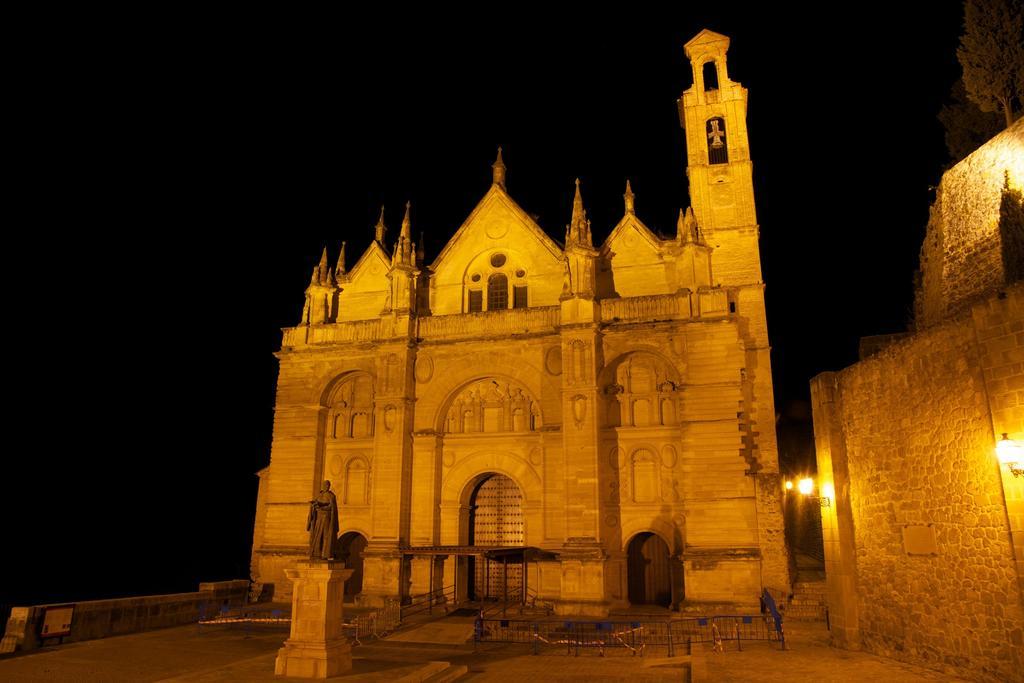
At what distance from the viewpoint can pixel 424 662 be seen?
16.2m

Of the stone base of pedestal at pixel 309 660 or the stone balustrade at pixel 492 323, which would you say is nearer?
the stone base of pedestal at pixel 309 660

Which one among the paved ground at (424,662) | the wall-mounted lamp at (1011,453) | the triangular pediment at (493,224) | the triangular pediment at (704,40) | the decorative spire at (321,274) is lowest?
the paved ground at (424,662)

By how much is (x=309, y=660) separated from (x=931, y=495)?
12241 mm

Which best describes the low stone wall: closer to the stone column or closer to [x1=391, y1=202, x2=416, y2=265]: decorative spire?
[x1=391, y1=202, x2=416, y2=265]: decorative spire

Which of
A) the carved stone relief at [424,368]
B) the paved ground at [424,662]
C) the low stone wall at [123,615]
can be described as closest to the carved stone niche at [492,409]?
the carved stone relief at [424,368]

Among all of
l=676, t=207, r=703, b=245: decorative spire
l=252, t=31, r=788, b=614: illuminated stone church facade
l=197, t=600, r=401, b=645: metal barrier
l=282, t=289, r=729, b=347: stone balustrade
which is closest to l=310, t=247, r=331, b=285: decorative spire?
l=252, t=31, r=788, b=614: illuminated stone church facade

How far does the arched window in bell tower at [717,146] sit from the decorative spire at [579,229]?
6.95 meters

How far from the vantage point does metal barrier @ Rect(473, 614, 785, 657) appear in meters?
18.4

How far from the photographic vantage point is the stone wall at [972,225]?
68.0 ft

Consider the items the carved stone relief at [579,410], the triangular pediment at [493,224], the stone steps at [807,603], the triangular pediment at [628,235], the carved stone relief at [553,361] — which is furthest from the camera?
the triangular pediment at [493,224]

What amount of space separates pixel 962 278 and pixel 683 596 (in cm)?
1411

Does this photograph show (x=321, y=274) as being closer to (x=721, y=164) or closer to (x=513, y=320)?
(x=513, y=320)

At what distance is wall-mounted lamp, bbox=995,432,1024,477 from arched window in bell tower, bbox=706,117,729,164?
867 inches

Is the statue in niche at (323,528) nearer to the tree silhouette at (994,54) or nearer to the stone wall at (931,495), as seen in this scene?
the stone wall at (931,495)
